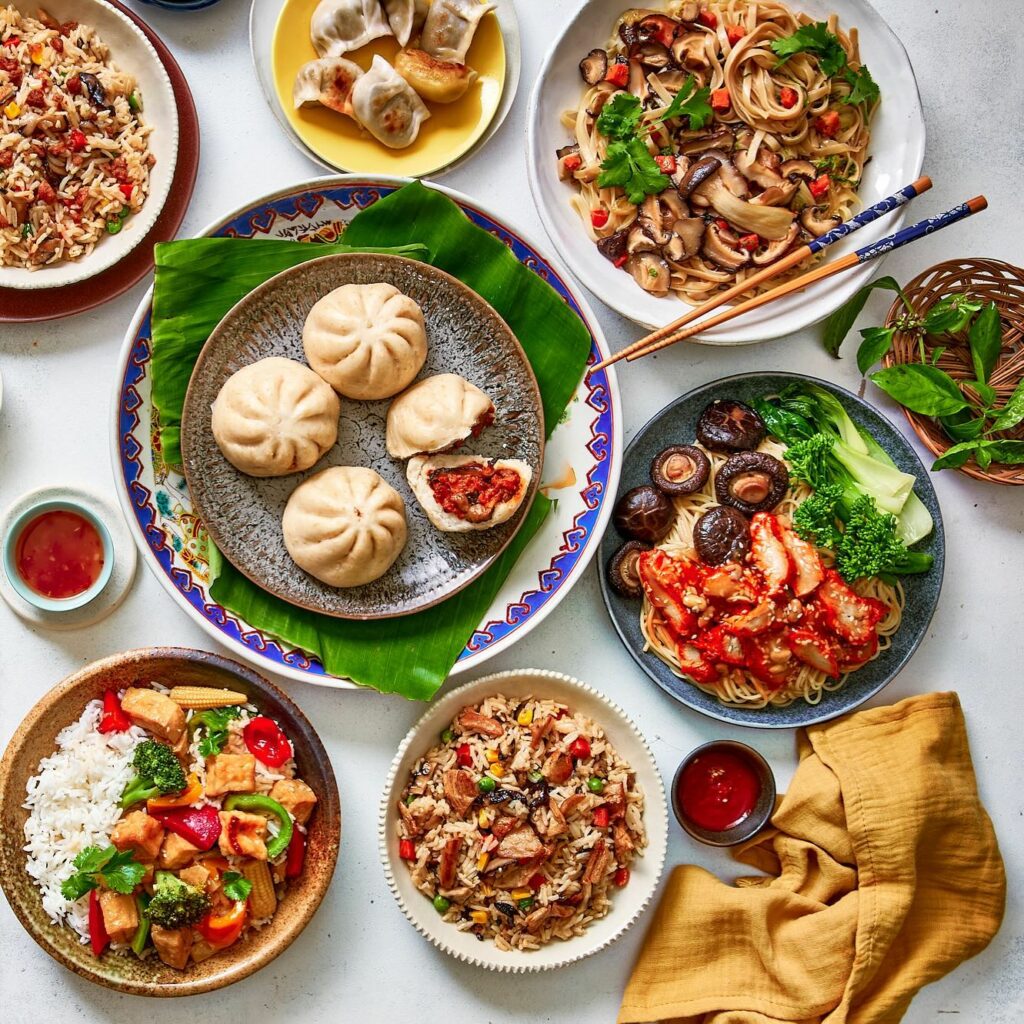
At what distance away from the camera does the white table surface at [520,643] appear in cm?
377

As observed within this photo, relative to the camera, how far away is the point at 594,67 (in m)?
3.73

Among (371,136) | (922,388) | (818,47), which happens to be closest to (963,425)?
(922,388)

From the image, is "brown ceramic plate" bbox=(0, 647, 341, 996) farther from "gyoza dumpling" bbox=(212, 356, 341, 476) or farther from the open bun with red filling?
the open bun with red filling

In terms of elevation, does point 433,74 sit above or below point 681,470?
above

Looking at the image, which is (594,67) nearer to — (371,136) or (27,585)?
(371,136)

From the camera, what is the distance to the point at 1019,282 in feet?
12.8

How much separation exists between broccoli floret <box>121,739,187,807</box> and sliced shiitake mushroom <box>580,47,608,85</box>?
299 cm

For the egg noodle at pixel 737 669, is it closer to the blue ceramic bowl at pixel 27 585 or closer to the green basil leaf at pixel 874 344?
the green basil leaf at pixel 874 344

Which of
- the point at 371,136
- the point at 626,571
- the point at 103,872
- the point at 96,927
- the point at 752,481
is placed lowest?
the point at 96,927

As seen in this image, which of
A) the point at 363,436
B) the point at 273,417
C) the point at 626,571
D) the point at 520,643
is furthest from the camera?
the point at 520,643

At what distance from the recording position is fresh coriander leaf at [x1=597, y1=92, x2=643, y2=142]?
3.64 meters

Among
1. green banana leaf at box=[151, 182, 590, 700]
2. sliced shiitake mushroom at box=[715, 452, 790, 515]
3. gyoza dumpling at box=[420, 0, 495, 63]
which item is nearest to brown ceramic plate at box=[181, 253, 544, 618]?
green banana leaf at box=[151, 182, 590, 700]

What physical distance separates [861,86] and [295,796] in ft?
11.2

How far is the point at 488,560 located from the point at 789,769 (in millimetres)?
1568
